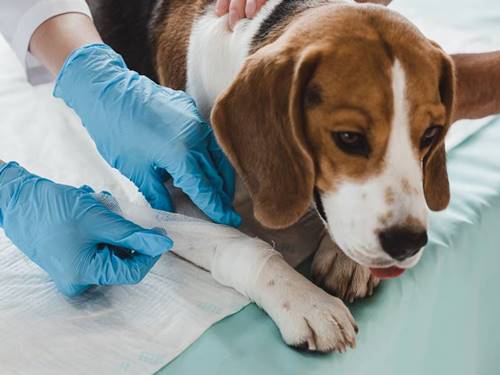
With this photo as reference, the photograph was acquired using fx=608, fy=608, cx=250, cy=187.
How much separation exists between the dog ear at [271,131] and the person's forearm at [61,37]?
1.96 ft

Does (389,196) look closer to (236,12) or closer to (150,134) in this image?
(150,134)

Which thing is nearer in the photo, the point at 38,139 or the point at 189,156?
the point at 189,156

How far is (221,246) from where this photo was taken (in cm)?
108

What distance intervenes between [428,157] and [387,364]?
14.5 inches

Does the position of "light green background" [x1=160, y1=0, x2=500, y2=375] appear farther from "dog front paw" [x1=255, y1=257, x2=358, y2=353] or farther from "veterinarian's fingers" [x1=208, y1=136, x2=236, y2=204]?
"veterinarian's fingers" [x1=208, y1=136, x2=236, y2=204]

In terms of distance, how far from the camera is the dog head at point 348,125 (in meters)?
0.93

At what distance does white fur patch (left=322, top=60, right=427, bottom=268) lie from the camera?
911mm

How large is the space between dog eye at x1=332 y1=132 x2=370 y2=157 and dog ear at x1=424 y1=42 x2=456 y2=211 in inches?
7.0

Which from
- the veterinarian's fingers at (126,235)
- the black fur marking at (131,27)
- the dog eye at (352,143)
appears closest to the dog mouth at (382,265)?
the dog eye at (352,143)

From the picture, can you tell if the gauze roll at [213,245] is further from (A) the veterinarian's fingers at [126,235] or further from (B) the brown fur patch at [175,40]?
(B) the brown fur patch at [175,40]

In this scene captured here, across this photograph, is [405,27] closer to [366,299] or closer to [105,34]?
[366,299]

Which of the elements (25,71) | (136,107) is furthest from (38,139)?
(136,107)

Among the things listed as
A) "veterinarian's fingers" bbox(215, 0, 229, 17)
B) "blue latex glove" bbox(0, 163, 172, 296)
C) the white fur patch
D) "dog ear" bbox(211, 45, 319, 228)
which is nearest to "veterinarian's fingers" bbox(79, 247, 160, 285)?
"blue latex glove" bbox(0, 163, 172, 296)

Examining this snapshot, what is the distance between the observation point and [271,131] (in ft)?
3.30
